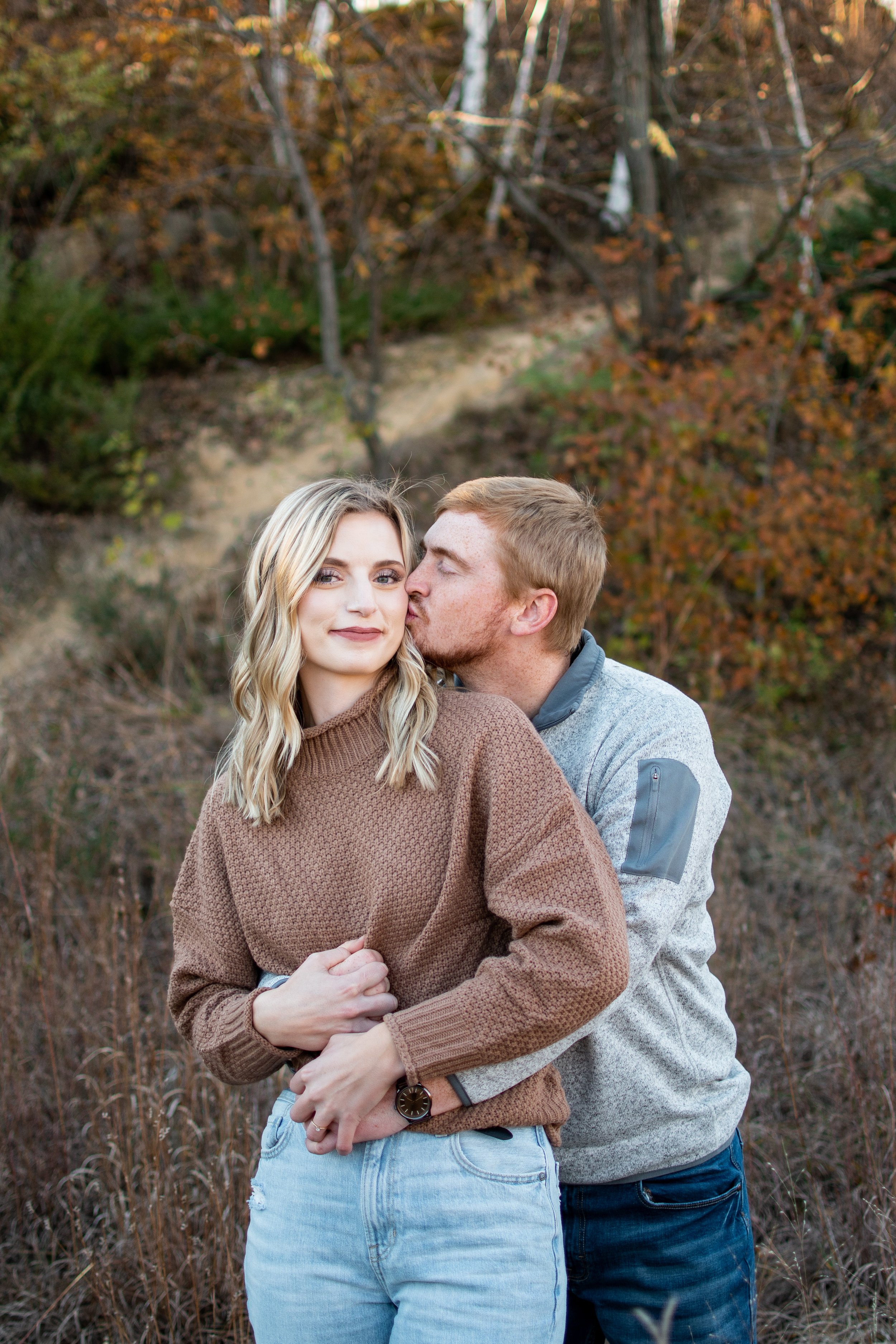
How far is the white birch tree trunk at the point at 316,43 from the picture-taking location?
23.9 ft

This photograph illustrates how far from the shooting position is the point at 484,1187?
153 cm

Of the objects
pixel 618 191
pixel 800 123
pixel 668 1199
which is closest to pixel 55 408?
pixel 800 123

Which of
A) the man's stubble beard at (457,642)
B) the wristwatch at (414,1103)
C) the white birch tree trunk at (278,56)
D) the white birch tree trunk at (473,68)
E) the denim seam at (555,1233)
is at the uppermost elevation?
the white birch tree trunk at (473,68)

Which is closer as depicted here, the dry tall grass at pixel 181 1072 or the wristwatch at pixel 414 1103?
the wristwatch at pixel 414 1103

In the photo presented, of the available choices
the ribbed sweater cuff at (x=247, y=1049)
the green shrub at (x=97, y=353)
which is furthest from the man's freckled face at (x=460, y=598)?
the green shrub at (x=97, y=353)

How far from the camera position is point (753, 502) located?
6168mm

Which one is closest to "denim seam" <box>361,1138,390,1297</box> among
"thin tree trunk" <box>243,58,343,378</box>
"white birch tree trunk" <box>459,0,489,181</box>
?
"thin tree trunk" <box>243,58,343,378</box>

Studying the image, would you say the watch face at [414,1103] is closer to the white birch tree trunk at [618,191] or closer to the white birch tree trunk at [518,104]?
the white birch tree trunk at [518,104]

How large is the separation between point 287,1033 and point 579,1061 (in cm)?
58

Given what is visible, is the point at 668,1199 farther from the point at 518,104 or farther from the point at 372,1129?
the point at 518,104

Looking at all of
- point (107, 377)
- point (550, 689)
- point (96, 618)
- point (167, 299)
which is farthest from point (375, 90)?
point (550, 689)

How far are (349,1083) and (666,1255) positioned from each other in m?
0.81

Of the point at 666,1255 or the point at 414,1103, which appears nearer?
the point at 414,1103

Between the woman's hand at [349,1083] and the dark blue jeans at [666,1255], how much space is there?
64 cm
